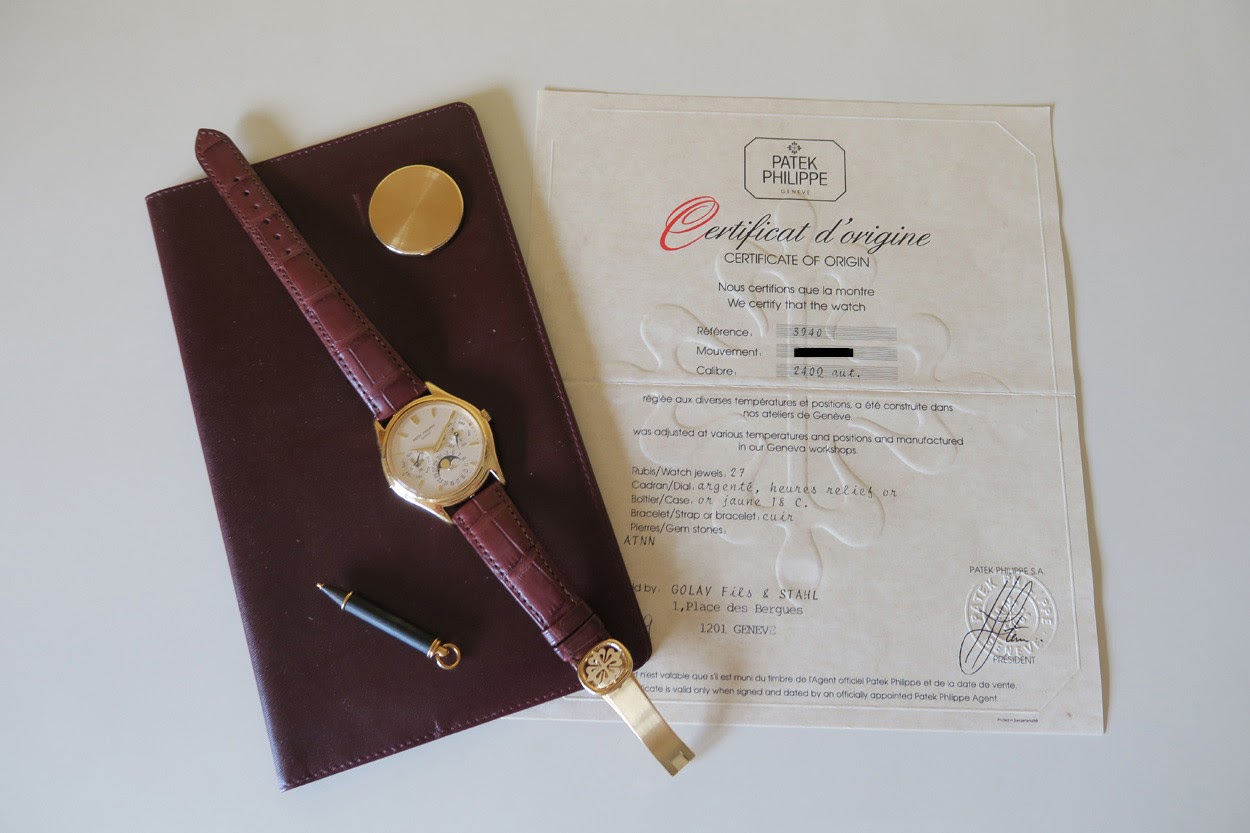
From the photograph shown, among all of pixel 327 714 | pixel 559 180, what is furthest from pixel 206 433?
pixel 559 180

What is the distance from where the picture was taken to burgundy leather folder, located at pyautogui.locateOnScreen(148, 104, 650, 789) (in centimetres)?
59

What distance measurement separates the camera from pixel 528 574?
56cm

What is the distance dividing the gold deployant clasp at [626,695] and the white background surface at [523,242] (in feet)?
0.22

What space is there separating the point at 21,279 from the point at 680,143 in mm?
678

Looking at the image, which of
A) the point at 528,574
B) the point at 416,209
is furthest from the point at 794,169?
the point at 528,574

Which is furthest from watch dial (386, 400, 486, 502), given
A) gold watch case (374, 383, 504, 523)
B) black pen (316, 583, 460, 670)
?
black pen (316, 583, 460, 670)

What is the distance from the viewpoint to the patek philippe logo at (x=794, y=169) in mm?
713

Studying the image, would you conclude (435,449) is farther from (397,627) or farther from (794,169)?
(794,169)

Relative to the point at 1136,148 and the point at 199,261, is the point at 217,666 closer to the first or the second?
the point at 199,261

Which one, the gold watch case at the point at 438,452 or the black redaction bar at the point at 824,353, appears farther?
the black redaction bar at the point at 824,353

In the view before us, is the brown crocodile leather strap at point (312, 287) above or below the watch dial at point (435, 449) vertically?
above
